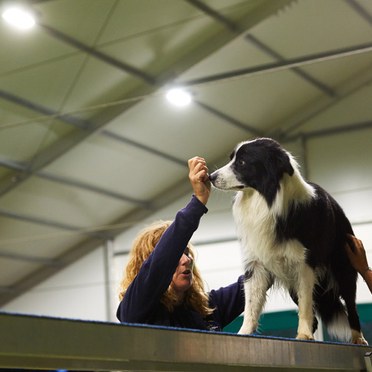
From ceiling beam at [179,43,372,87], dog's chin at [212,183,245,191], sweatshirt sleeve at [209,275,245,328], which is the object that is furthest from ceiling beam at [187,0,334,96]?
dog's chin at [212,183,245,191]

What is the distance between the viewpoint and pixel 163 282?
2344 mm

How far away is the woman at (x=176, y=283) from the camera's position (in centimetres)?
231

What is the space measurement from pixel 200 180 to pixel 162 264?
0.95 ft

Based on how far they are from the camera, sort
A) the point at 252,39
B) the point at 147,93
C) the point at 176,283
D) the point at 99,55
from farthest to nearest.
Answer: the point at 147,93 < the point at 252,39 < the point at 99,55 < the point at 176,283

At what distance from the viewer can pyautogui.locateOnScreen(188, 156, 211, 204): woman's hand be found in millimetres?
2395

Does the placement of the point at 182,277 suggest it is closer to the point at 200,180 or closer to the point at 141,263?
the point at 141,263

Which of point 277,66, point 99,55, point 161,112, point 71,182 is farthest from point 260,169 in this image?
point 71,182

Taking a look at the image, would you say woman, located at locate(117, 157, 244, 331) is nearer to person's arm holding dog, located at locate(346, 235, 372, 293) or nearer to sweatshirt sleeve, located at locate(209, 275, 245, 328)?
sweatshirt sleeve, located at locate(209, 275, 245, 328)

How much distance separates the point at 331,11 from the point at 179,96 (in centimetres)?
201

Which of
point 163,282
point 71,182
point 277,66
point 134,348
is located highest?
point 277,66

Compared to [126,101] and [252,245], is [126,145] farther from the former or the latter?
[252,245]

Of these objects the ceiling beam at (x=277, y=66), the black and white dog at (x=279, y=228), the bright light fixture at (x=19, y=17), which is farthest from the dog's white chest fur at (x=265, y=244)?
the ceiling beam at (x=277, y=66)

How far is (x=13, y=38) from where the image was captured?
28.2 ft

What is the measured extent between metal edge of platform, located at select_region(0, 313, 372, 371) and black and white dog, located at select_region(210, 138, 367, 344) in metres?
0.35
